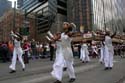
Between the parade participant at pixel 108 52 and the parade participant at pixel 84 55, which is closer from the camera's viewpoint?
the parade participant at pixel 108 52

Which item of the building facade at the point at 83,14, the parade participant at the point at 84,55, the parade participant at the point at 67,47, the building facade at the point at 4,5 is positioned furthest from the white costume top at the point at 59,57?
the building facade at the point at 4,5

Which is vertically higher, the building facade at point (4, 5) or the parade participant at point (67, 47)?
the building facade at point (4, 5)

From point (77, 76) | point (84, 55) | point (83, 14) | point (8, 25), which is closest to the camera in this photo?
point (77, 76)

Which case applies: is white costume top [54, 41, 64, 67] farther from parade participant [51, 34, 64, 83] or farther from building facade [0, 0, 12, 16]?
building facade [0, 0, 12, 16]

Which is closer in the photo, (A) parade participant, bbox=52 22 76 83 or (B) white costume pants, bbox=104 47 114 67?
(A) parade participant, bbox=52 22 76 83

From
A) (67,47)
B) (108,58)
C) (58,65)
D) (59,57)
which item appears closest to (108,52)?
(108,58)

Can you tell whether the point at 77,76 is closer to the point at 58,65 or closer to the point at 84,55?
the point at 58,65

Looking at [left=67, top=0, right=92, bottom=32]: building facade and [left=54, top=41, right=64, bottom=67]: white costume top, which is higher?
[left=67, top=0, right=92, bottom=32]: building facade

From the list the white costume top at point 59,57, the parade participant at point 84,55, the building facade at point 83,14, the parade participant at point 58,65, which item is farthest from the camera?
the building facade at point 83,14

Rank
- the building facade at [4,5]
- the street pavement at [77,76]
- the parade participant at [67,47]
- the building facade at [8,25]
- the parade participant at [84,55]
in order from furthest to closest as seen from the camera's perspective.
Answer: the building facade at [4,5] → the building facade at [8,25] → the parade participant at [84,55] → the street pavement at [77,76] → the parade participant at [67,47]

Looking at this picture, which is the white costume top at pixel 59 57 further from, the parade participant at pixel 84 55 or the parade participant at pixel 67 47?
the parade participant at pixel 84 55

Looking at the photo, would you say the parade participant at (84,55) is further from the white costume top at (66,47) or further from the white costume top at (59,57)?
the white costume top at (66,47)

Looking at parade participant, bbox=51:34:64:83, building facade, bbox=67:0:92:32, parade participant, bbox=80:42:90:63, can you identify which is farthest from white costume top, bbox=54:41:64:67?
building facade, bbox=67:0:92:32

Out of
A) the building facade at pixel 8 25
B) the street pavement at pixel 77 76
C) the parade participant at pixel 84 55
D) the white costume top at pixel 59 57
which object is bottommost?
the street pavement at pixel 77 76
